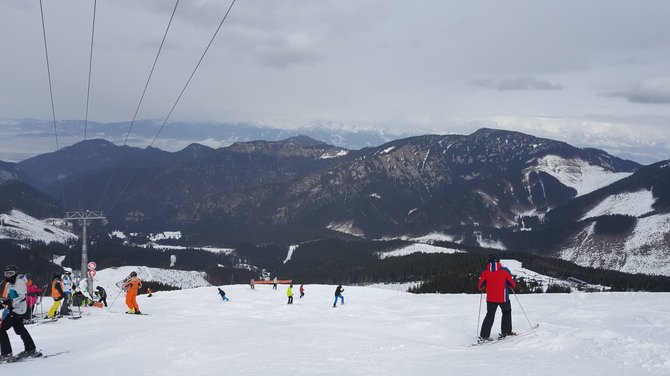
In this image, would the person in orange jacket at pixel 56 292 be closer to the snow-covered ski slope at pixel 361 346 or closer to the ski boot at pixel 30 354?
the snow-covered ski slope at pixel 361 346

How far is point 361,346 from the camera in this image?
46.0 ft

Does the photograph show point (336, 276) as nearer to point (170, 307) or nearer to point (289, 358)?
point (170, 307)

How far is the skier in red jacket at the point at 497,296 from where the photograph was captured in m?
15.0

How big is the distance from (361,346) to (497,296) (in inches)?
185

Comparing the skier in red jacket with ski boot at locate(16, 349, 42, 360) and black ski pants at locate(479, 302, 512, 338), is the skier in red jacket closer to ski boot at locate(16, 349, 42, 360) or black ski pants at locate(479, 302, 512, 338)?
black ski pants at locate(479, 302, 512, 338)

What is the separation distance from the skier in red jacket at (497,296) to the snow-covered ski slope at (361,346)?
38.5 inches

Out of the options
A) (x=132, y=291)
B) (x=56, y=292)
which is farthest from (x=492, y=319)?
(x=56, y=292)

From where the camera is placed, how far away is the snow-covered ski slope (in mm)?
10695

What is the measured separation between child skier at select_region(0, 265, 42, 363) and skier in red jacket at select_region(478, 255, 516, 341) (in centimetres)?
1312

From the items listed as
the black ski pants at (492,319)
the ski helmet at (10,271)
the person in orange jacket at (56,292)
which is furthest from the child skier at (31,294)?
the black ski pants at (492,319)

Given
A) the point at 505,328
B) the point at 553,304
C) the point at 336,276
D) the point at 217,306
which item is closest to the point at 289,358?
the point at 505,328

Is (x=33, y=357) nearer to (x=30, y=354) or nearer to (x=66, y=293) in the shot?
(x=30, y=354)

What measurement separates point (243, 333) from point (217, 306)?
15445 mm

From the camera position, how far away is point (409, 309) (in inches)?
1175
